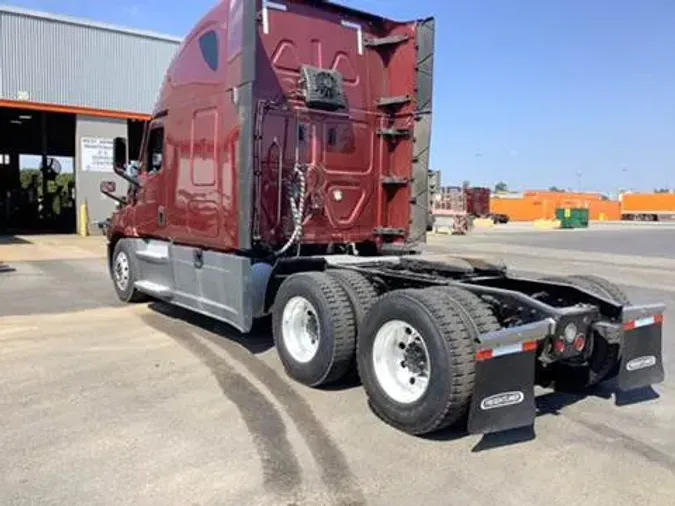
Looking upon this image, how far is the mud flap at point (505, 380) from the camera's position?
432cm

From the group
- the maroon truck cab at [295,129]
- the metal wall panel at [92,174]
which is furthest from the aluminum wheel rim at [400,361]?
the metal wall panel at [92,174]

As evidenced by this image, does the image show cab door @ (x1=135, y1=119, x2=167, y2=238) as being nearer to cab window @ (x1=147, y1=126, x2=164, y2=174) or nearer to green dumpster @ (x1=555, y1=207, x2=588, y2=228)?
cab window @ (x1=147, y1=126, x2=164, y2=174)

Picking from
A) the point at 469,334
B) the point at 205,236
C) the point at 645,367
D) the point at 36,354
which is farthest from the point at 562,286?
the point at 36,354

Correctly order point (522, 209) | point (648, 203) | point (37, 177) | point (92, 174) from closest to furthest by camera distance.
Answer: point (92, 174) < point (37, 177) < point (522, 209) < point (648, 203)

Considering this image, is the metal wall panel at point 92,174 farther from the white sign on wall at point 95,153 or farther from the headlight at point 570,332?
the headlight at point 570,332

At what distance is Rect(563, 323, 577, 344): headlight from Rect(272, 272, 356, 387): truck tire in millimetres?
1721

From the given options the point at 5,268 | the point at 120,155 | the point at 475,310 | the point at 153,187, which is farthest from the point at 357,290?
the point at 5,268

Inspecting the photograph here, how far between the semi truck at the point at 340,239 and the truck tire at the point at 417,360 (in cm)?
1

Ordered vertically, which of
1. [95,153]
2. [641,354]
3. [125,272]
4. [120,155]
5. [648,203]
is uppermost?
[95,153]

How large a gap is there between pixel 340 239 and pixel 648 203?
82818 mm

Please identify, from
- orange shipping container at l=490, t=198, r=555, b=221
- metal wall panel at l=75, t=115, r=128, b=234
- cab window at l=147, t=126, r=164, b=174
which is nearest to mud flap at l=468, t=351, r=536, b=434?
cab window at l=147, t=126, r=164, b=174

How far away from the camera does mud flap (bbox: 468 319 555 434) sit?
432cm

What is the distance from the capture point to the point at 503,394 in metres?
4.39

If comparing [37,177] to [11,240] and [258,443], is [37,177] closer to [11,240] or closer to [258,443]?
[11,240]
